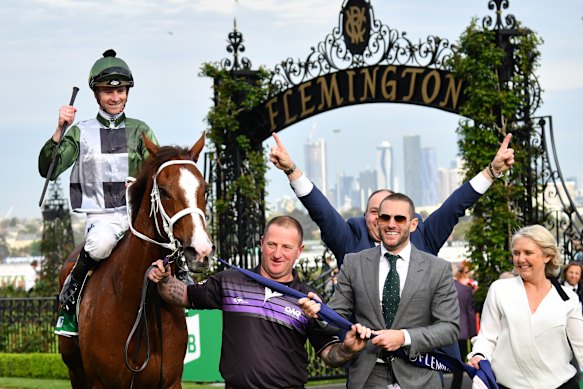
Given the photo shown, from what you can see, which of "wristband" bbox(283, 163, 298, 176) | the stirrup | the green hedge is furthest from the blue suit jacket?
the green hedge

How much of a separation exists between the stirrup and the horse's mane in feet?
2.50

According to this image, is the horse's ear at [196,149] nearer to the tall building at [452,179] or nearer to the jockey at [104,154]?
the jockey at [104,154]

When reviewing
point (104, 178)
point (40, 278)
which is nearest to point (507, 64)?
point (104, 178)

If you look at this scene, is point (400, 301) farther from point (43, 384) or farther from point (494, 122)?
point (43, 384)

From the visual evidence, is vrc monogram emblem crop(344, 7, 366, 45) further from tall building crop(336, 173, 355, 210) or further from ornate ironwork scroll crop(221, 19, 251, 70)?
tall building crop(336, 173, 355, 210)

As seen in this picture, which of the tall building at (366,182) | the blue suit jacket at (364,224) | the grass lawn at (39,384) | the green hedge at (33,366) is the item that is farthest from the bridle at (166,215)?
the tall building at (366,182)

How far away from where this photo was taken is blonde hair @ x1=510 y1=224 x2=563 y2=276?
563 centimetres

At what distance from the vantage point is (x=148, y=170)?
620 cm

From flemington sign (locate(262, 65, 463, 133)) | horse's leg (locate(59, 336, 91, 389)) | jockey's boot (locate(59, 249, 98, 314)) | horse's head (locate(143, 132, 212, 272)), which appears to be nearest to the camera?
horse's head (locate(143, 132, 212, 272))

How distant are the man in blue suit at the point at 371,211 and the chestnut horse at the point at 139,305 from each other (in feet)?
1.76

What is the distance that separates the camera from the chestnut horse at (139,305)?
6047mm

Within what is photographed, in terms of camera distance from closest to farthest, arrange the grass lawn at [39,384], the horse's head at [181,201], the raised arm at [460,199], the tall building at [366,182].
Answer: the horse's head at [181,201], the raised arm at [460,199], the grass lawn at [39,384], the tall building at [366,182]

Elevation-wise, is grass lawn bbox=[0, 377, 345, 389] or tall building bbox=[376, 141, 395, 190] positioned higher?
tall building bbox=[376, 141, 395, 190]

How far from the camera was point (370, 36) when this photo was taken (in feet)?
48.2
